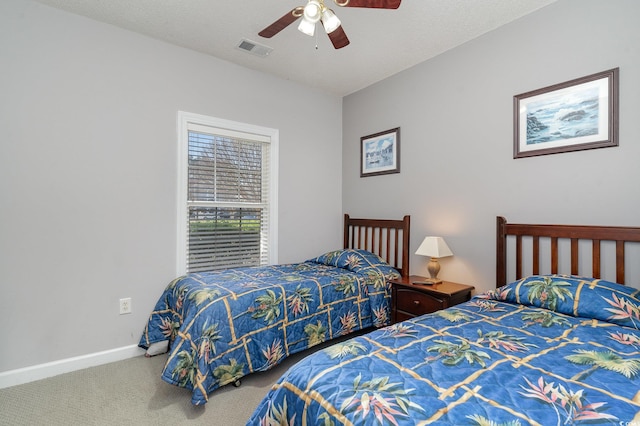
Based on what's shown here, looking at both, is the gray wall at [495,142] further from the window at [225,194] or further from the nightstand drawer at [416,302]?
the window at [225,194]

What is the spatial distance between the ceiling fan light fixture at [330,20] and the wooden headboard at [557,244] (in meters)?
1.88

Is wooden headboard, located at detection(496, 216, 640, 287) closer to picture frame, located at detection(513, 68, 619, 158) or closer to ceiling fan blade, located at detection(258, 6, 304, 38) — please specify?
picture frame, located at detection(513, 68, 619, 158)

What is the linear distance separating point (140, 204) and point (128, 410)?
1.57 meters

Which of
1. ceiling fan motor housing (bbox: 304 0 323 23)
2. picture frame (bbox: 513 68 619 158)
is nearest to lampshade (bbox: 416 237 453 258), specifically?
picture frame (bbox: 513 68 619 158)

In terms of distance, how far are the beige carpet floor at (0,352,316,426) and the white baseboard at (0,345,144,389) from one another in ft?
0.17

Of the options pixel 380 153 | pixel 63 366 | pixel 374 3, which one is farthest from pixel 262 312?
pixel 380 153

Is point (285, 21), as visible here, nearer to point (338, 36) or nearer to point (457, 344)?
point (338, 36)

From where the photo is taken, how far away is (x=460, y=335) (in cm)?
151

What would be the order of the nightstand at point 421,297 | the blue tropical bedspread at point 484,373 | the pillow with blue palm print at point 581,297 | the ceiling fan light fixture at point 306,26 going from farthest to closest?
the nightstand at point 421,297 < the ceiling fan light fixture at point 306,26 < the pillow with blue palm print at point 581,297 < the blue tropical bedspread at point 484,373

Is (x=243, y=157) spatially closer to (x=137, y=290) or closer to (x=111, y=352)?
(x=137, y=290)

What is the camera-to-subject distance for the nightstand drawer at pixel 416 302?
2.54m

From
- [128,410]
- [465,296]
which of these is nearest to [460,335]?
[465,296]

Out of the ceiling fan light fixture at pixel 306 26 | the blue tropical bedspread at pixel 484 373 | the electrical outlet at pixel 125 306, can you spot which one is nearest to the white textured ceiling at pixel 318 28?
the ceiling fan light fixture at pixel 306 26

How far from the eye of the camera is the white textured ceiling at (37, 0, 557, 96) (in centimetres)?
235
